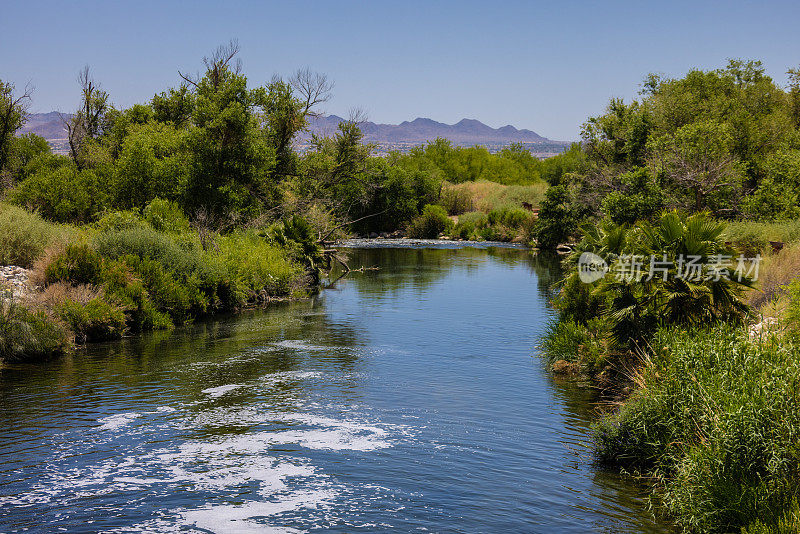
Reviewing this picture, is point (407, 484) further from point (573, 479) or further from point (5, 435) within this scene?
point (5, 435)

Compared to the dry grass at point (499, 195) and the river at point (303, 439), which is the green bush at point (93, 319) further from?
the dry grass at point (499, 195)

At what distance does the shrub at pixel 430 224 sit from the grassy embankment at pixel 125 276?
53.8 meters

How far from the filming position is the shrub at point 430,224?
90500 mm

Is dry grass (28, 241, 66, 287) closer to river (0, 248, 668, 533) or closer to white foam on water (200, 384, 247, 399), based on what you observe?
river (0, 248, 668, 533)

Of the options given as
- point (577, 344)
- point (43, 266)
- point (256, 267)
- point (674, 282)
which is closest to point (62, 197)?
point (256, 267)

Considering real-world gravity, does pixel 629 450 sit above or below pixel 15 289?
below

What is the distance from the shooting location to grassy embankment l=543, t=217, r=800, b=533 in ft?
29.0

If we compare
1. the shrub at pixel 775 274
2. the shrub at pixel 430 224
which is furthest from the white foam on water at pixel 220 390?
the shrub at pixel 430 224

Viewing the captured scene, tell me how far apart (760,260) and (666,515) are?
18200 millimetres

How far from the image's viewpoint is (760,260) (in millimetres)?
25609

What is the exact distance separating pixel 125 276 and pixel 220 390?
9662 millimetres

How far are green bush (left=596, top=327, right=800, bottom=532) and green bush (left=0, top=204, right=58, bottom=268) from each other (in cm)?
2531

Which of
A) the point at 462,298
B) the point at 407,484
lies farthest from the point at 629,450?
the point at 462,298

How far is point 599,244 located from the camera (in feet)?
67.0
